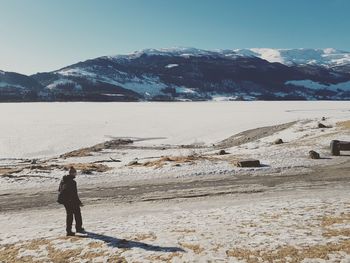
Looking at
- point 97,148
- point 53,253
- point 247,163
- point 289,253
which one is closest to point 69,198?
point 53,253

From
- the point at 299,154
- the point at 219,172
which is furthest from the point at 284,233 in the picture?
the point at 299,154

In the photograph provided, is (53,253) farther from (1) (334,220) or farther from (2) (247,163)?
(2) (247,163)

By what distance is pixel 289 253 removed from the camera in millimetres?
13234

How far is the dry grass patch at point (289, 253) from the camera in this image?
1285cm

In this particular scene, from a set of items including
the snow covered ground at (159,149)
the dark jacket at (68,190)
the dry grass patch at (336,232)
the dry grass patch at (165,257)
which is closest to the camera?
the dry grass patch at (165,257)

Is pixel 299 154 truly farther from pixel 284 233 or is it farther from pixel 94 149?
pixel 94 149

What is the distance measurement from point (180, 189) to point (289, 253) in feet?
39.5

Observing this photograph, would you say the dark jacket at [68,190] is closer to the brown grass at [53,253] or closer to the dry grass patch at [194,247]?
the brown grass at [53,253]

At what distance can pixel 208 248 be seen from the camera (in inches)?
552

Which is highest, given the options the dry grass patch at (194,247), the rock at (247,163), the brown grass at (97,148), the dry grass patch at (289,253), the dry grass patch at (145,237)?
the rock at (247,163)

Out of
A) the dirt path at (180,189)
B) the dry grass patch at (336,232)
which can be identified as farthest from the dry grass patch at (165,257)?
the dirt path at (180,189)

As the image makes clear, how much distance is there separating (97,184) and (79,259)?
1351cm

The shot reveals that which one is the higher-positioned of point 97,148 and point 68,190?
point 68,190

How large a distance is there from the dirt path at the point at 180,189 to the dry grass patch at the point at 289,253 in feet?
31.9
